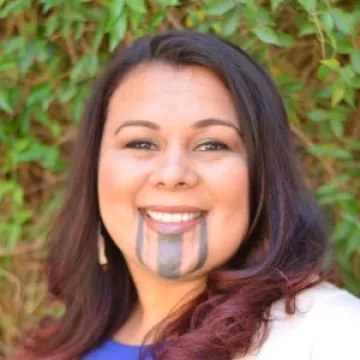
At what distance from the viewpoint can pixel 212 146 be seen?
6.48ft

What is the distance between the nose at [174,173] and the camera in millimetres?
1906

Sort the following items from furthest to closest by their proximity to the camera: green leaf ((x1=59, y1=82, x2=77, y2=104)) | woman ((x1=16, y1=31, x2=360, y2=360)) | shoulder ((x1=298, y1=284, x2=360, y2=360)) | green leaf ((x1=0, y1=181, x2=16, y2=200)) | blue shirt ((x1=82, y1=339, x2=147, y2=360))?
green leaf ((x1=0, y1=181, x2=16, y2=200))
green leaf ((x1=59, y1=82, x2=77, y2=104))
blue shirt ((x1=82, y1=339, x2=147, y2=360))
woman ((x1=16, y1=31, x2=360, y2=360))
shoulder ((x1=298, y1=284, x2=360, y2=360))

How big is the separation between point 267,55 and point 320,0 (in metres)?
0.27

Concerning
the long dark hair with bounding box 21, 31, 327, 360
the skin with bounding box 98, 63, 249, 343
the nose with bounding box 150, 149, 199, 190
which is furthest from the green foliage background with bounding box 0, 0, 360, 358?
the nose with bounding box 150, 149, 199, 190

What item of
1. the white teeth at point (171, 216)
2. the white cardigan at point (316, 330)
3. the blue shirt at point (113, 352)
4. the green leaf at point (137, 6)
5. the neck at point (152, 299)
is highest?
the green leaf at point (137, 6)

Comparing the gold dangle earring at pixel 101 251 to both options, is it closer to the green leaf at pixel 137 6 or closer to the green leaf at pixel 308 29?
the green leaf at pixel 137 6

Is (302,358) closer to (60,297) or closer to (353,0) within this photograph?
(60,297)

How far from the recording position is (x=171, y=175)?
1903 mm

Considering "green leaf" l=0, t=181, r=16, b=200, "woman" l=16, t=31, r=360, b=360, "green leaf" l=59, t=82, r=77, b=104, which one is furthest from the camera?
"green leaf" l=0, t=181, r=16, b=200

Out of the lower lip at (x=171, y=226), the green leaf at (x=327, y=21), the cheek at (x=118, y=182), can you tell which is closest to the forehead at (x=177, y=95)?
the cheek at (x=118, y=182)

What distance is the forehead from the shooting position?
1.97 m

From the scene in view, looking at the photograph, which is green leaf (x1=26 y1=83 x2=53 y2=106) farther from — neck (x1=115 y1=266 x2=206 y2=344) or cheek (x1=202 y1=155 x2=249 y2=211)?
cheek (x1=202 y1=155 x2=249 y2=211)

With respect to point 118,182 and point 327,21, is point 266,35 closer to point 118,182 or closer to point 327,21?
point 327,21

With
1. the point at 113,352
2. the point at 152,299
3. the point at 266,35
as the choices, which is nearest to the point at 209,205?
the point at 152,299
